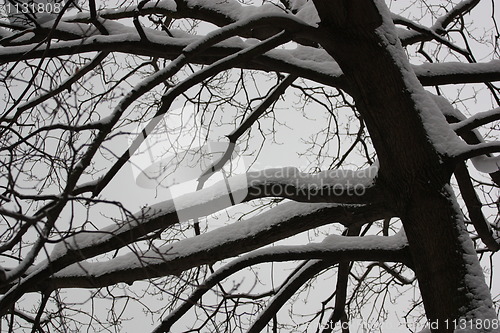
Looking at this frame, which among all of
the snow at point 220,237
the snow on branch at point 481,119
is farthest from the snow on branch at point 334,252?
the snow on branch at point 481,119

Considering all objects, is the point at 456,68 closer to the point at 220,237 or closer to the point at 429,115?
the point at 429,115

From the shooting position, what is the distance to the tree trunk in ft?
10.8

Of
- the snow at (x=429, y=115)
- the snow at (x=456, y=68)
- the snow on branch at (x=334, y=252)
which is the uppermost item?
the snow at (x=456, y=68)

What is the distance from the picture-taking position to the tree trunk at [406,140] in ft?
10.8

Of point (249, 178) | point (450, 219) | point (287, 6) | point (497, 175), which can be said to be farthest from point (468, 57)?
point (249, 178)

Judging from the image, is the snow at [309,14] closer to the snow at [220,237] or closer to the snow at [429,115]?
the snow at [429,115]

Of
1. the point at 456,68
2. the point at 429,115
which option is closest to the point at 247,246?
the point at 429,115

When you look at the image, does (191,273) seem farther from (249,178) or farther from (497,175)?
(497,175)

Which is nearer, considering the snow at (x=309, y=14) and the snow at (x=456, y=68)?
the snow at (x=456, y=68)

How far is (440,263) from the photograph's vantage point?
3293mm

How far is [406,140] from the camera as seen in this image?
3379 millimetres

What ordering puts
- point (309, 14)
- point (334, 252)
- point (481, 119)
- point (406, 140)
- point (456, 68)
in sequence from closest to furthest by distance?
point (406, 140) → point (481, 119) → point (334, 252) → point (456, 68) → point (309, 14)

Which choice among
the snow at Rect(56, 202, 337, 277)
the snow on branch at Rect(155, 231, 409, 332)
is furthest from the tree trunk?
the snow at Rect(56, 202, 337, 277)

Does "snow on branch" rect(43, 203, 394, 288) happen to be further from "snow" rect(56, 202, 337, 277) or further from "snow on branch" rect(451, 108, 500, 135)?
"snow on branch" rect(451, 108, 500, 135)
